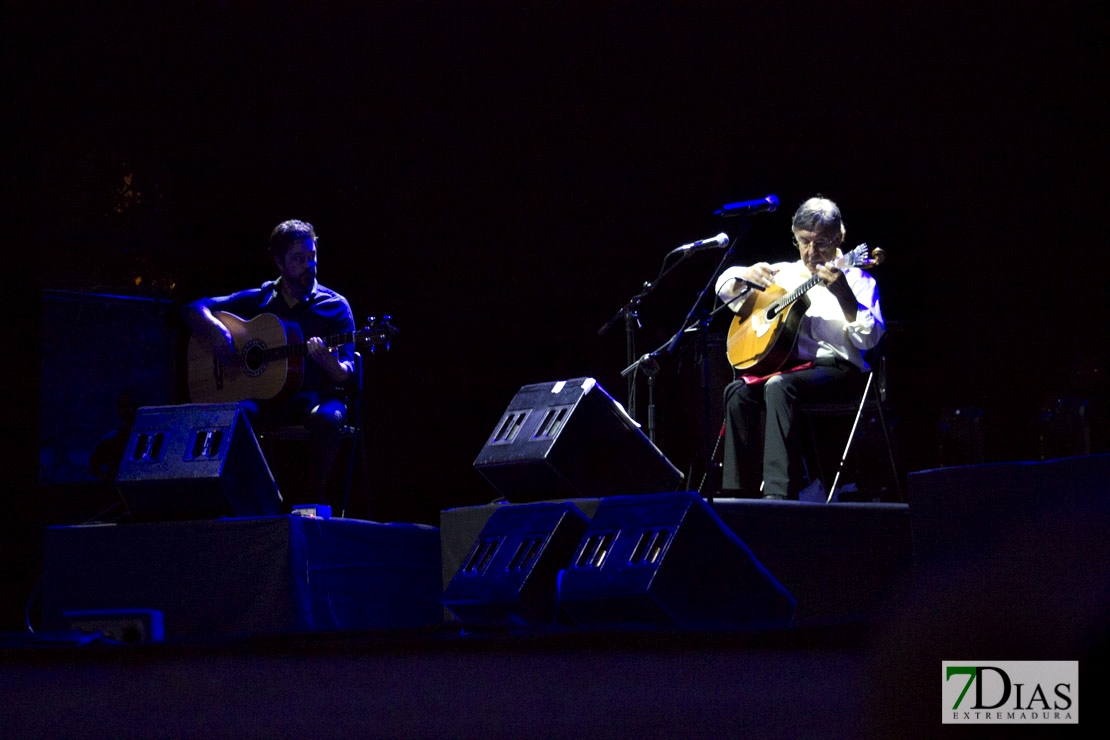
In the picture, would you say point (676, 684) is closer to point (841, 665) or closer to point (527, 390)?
point (841, 665)

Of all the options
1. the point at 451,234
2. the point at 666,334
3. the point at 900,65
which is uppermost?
the point at 900,65

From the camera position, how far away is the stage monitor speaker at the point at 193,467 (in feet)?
10.2

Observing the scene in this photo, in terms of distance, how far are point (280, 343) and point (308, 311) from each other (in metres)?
0.18

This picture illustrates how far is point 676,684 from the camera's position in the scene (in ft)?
3.84

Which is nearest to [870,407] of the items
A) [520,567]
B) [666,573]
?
[520,567]

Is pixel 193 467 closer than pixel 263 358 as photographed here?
Yes

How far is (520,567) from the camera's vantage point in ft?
8.25

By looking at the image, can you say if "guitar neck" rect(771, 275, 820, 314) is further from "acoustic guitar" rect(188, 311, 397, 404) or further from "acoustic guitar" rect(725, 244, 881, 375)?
"acoustic guitar" rect(188, 311, 397, 404)

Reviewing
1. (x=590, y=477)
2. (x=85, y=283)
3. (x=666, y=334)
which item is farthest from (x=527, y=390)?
(x=85, y=283)

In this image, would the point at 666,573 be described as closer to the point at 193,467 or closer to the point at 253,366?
the point at 193,467

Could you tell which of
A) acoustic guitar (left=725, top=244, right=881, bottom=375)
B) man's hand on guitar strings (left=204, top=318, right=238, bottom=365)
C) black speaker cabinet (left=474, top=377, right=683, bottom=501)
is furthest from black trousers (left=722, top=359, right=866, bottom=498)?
man's hand on guitar strings (left=204, top=318, right=238, bottom=365)

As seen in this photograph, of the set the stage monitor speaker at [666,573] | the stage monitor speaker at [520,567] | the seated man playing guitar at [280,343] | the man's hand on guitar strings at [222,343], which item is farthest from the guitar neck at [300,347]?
the stage monitor speaker at [666,573]

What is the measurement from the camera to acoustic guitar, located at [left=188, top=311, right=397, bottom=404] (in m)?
4.64

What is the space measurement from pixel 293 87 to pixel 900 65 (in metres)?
3.05
